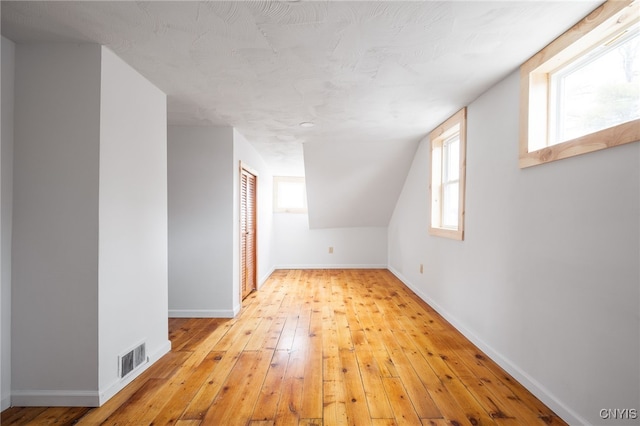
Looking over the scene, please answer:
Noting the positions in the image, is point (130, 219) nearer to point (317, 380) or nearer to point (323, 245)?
point (317, 380)

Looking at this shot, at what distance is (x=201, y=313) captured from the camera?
3518mm

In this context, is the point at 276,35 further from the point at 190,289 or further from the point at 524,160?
the point at 190,289

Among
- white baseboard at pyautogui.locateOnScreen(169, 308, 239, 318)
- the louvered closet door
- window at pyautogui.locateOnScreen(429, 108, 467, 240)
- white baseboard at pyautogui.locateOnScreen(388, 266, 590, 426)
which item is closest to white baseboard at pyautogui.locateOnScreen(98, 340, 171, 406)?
white baseboard at pyautogui.locateOnScreen(169, 308, 239, 318)

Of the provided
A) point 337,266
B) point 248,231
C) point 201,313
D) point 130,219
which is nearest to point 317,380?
point 130,219

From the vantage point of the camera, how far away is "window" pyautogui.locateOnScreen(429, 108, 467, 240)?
3.40 meters

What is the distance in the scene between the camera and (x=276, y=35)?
1.76 m

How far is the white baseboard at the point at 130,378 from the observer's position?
6.36ft

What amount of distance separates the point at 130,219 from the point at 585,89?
2933 mm

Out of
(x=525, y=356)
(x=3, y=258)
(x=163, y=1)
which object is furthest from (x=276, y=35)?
(x=525, y=356)

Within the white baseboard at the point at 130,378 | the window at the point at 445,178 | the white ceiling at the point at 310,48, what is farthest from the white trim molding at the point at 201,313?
the window at the point at 445,178

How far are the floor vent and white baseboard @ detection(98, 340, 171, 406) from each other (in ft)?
0.13

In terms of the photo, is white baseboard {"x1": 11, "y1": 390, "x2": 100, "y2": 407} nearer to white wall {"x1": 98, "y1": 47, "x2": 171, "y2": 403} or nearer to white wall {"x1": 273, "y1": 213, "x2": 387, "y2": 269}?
white wall {"x1": 98, "y1": 47, "x2": 171, "y2": 403}

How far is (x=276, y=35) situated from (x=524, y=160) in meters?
1.76

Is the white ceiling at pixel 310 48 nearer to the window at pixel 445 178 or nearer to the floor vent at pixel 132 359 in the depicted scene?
the window at pixel 445 178
